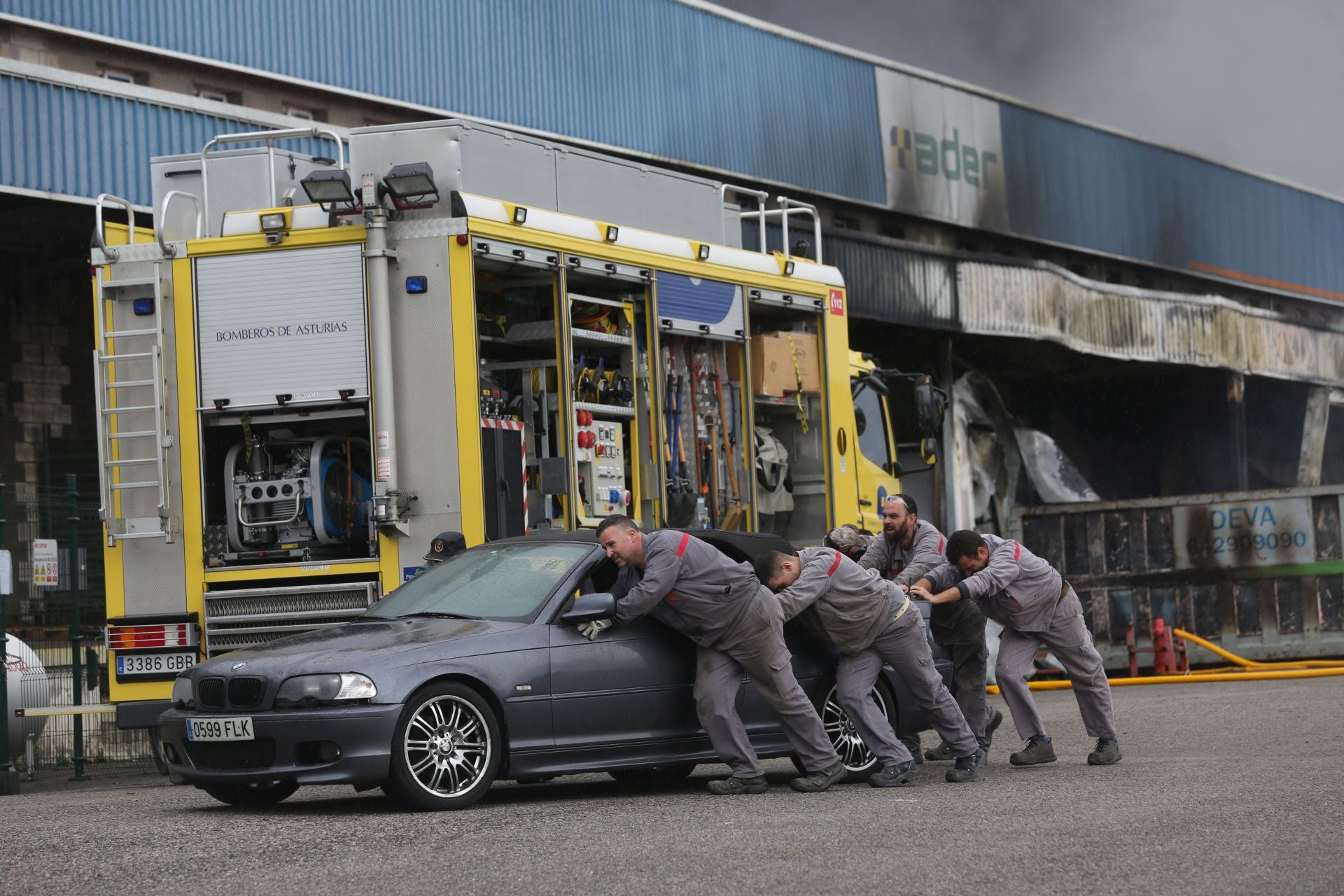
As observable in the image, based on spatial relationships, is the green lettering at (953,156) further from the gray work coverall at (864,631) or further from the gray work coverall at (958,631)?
the gray work coverall at (864,631)

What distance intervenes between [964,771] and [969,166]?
109ft

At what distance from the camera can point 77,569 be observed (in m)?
14.2

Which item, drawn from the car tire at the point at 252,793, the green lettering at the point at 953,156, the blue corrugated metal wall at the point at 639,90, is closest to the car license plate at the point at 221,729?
the car tire at the point at 252,793

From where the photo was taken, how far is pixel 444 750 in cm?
817

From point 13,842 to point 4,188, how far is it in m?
17.3

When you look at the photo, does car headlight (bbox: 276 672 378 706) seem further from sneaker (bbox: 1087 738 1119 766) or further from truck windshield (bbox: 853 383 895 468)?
truck windshield (bbox: 853 383 895 468)

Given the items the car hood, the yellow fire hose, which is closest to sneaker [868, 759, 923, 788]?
the car hood

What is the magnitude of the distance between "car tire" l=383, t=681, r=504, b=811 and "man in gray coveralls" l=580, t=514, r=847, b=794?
78 centimetres

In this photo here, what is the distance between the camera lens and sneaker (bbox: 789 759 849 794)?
9055 millimetres

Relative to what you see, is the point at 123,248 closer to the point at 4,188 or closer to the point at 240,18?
the point at 4,188

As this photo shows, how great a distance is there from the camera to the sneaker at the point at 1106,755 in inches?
409

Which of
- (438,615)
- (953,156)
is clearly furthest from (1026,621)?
(953,156)

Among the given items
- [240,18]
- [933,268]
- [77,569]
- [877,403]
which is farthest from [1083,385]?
[77,569]

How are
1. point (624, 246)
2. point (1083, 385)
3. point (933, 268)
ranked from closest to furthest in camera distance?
1. point (624, 246)
2. point (933, 268)
3. point (1083, 385)
